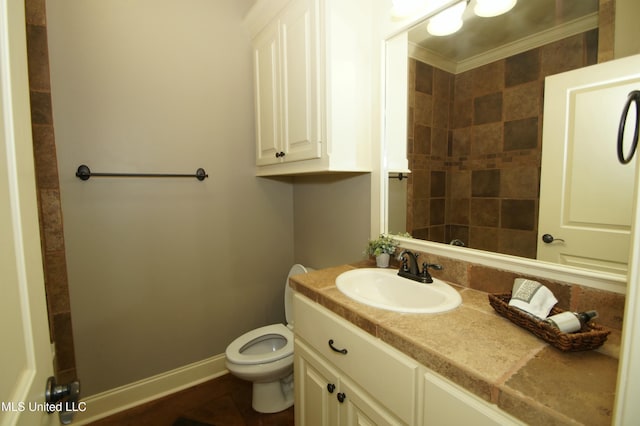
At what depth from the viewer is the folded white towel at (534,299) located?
2.72 feet

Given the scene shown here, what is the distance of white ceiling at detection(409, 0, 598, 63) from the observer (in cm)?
91

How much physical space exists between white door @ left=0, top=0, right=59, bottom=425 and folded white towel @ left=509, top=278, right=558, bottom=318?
1.11 metres

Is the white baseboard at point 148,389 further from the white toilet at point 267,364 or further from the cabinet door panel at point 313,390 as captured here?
the cabinet door panel at point 313,390

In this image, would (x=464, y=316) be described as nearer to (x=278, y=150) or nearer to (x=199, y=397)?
(x=278, y=150)

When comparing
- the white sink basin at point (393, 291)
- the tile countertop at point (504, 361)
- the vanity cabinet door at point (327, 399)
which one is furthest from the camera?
the white sink basin at point (393, 291)

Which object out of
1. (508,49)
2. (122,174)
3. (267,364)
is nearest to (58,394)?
(267,364)

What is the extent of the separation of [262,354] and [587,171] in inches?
68.1

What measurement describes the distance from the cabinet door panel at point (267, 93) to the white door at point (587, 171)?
1292mm

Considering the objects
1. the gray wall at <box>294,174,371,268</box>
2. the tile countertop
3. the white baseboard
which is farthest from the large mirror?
the white baseboard

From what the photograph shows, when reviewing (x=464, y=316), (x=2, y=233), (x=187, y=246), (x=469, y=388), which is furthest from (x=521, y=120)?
(x=187, y=246)

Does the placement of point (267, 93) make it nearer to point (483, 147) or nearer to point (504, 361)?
point (483, 147)

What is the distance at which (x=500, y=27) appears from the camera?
1066mm

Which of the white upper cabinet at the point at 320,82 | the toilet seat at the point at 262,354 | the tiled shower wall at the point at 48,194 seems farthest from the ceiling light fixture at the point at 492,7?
the tiled shower wall at the point at 48,194

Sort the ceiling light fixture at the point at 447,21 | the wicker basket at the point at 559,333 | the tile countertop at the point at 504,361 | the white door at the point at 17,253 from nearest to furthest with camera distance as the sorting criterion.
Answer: the white door at the point at 17,253
the tile countertop at the point at 504,361
the wicker basket at the point at 559,333
the ceiling light fixture at the point at 447,21
